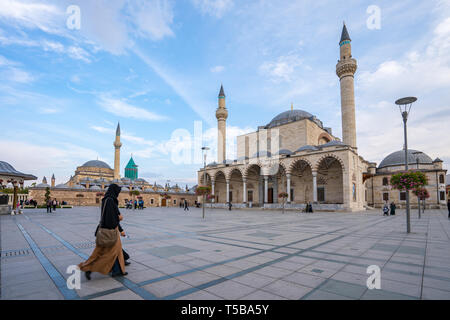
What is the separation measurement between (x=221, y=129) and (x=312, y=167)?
64.8 ft

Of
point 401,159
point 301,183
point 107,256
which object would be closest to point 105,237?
point 107,256

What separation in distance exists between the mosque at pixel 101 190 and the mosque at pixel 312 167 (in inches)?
363

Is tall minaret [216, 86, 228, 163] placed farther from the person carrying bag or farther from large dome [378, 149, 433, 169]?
the person carrying bag

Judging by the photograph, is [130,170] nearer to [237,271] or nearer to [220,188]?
[220,188]

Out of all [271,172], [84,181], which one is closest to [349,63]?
[271,172]

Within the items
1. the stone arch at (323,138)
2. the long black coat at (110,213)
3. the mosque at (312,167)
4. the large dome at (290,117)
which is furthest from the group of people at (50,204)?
the stone arch at (323,138)

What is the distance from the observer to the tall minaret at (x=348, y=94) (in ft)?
99.6

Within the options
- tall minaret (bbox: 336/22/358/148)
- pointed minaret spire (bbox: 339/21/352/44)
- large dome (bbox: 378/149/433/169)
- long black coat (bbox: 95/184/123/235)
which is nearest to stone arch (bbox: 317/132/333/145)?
tall minaret (bbox: 336/22/358/148)

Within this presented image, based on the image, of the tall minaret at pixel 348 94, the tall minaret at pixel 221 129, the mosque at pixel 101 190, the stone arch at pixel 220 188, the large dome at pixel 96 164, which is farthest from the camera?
the large dome at pixel 96 164

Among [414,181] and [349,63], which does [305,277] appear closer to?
[414,181]

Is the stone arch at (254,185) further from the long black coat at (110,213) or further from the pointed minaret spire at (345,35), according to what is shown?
the long black coat at (110,213)

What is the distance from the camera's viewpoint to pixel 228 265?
461 centimetres
